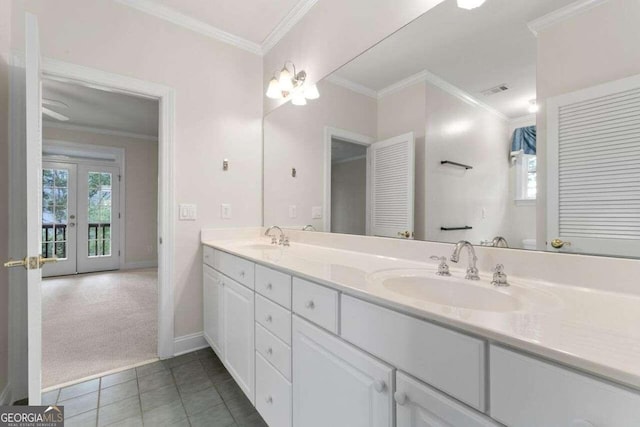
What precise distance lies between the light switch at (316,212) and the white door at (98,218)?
4727mm

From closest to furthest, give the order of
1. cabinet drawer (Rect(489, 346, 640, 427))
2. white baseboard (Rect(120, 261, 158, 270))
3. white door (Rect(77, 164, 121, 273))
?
cabinet drawer (Rect(489, 346, 640, 427))
white door (Rect(77, 164, 121, 273))
white baseboard (Rect(120, 261, 158, 270))

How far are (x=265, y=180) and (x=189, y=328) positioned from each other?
135 cm

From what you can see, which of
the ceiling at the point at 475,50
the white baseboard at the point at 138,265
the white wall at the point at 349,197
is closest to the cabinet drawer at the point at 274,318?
the white wall at the point at 349,197

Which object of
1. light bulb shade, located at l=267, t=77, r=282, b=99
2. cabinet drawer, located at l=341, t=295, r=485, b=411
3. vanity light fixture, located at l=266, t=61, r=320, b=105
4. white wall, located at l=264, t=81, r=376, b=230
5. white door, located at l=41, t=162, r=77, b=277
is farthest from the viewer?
white door, located at l=41, t=162, r=77, b=277

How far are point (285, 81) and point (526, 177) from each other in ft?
5.64

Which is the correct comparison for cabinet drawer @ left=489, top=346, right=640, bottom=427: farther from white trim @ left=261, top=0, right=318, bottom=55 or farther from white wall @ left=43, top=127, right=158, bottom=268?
white wall @ left=43, top=127, right=158, bottom=268

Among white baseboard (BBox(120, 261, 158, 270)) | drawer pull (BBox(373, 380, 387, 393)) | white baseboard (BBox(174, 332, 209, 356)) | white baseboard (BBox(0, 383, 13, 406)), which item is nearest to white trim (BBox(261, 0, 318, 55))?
drawer pull (BBox(373, 380, 387, 393))

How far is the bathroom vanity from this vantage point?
0.48 metres

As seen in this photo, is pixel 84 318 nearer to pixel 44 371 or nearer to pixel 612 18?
pixel 44 371

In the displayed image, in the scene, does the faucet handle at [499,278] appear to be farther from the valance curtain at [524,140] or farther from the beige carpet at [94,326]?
the beige carpet at [94,326]

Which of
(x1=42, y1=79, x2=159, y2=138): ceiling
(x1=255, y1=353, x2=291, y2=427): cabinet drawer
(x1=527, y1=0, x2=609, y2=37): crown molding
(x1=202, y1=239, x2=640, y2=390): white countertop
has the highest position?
(x1=42, y1=79, x2=159, y2=138): ceiling

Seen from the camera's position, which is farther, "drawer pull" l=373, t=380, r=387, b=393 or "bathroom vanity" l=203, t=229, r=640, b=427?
"drawer pull" l=373, t=380, r=387, b=393

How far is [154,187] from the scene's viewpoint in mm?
5363

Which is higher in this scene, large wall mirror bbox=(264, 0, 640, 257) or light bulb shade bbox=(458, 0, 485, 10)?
light bulb shade bbox=(458, 0, 485, 10)
